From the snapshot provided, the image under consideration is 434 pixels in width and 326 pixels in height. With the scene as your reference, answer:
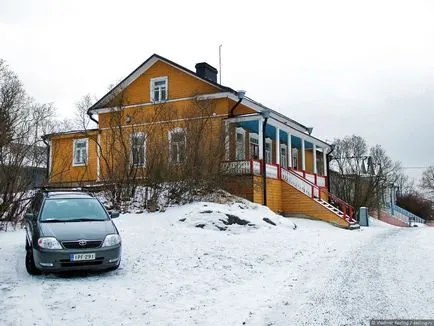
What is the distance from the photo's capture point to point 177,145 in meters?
18.2

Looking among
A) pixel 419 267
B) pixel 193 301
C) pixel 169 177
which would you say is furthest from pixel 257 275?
pixel 169 177

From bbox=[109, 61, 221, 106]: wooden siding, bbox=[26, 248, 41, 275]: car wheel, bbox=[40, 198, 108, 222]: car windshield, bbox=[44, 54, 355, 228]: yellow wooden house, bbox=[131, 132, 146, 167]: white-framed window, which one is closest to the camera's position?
bbox=[26, 248, 41, 275]: car wheel

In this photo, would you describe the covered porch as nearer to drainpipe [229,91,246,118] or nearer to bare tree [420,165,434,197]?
drainpipe [229,91,246,118]

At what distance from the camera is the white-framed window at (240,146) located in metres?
21.8

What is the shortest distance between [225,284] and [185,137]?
10.4 m

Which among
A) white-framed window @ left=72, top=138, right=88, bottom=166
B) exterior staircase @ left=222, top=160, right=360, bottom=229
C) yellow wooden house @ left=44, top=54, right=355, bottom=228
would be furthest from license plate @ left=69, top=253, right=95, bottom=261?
white-framed window @ left=72, top=138, right=88, bottom=166

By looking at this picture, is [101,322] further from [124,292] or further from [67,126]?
[67,126]

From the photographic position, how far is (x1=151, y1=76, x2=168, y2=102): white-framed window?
26.6 m

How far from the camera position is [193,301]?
7031 millimetres

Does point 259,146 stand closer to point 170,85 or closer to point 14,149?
point 170,85

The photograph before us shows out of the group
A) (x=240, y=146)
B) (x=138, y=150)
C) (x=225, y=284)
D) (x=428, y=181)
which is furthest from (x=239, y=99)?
(x=428, y=181)

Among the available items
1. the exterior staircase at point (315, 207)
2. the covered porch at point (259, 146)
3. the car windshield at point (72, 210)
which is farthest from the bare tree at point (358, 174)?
the car windshield at point (72, 210)

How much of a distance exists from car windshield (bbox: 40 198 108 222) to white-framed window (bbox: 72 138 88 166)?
19242 mm

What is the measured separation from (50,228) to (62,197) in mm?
1540
